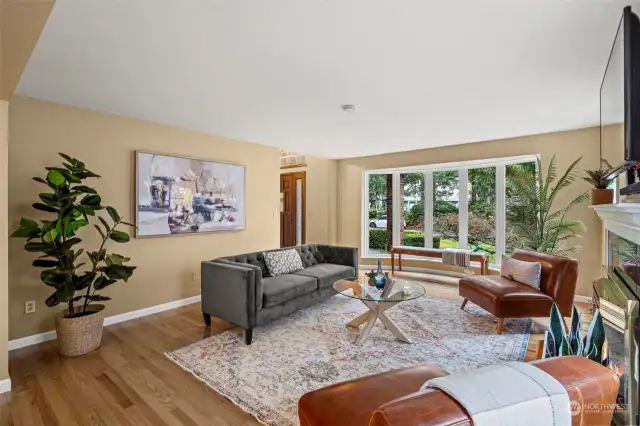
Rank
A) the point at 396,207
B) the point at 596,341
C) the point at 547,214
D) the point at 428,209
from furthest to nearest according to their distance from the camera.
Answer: the point at 396,207 → the point at 428,209 → the point at 547,214 → the point at 596,341

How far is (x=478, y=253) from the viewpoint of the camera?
535 centimetres

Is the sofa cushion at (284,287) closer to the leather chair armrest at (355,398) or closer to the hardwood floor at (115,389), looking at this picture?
the hardwood floor at (115,389)

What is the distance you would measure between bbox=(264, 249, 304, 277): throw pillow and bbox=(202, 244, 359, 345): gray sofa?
0.29 ft

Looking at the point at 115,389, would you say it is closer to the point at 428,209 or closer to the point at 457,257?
the point at 457,257

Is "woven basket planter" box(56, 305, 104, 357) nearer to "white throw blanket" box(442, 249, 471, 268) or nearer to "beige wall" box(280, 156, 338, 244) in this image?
"beige wall" box(280, 156, 338, 244)

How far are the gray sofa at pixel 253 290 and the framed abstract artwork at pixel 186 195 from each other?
0.99 meters

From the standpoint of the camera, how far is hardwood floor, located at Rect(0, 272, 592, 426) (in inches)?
78.2

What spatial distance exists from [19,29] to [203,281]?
2462 millimetres

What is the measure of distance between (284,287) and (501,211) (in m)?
4.05

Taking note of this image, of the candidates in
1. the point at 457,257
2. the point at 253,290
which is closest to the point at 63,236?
the point at 253,290

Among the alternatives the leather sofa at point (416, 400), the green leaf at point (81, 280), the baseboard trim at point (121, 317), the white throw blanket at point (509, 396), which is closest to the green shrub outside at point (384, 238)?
the baseboard trim at point (121, 317)

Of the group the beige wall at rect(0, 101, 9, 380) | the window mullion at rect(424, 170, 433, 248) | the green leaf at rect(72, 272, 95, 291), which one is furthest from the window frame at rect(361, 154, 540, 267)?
the beige wall at rect(0, 101, 9, 380)

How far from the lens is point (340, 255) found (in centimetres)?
475

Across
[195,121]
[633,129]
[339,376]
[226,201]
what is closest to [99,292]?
[226,201]
